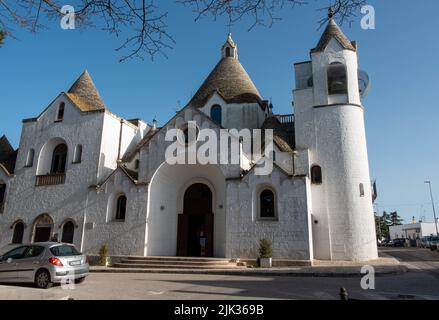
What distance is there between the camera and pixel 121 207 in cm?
2180

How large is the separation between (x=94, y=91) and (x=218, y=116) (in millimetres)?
11332

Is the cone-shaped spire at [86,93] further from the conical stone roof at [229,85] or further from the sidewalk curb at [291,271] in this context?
the sidewalk curb at [291,271]

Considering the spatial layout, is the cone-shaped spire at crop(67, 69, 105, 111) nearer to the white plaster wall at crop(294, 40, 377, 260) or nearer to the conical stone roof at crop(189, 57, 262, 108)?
the conical stone roof at crop(189, 57, 262, 108)

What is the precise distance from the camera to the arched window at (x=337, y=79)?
2331 cm

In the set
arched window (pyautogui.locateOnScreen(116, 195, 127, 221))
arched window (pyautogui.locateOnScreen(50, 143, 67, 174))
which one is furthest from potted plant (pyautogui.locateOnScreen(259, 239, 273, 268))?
arched window (pyautogui.locateOnScreen(50, 143, 67, 174))

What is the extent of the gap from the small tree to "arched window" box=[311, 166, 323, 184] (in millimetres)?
6007

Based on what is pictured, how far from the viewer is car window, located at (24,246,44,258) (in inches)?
454

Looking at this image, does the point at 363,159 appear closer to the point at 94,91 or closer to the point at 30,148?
the point at 94,91

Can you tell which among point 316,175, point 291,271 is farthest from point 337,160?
point 291,271

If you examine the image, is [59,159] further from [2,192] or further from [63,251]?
[63,251]

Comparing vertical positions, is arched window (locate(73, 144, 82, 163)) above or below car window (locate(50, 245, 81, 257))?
above

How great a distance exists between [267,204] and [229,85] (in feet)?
40.8
